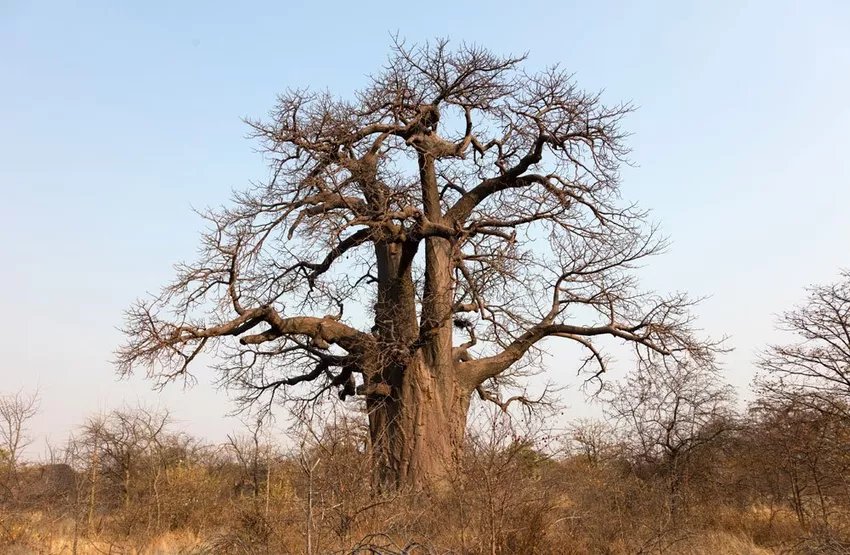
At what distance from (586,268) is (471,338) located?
2.01 m

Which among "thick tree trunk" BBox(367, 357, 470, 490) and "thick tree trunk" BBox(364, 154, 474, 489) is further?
"thick tree trunk" BBox(364, 154, 474, 489)

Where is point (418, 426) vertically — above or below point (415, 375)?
below

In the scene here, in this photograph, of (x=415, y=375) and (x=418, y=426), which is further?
(x=415, y=375)

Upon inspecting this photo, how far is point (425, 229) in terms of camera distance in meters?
9.27

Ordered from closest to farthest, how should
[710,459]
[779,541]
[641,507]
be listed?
[641,507], [779,541], [710,459]

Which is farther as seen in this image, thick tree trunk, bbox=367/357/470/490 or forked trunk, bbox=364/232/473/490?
forked trunk, bbox=364/232/473/490

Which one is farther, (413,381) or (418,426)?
(413,381)

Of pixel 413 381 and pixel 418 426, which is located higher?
pixel 413 381

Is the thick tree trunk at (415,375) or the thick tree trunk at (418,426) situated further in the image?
the thick tree trunk at (415,375)

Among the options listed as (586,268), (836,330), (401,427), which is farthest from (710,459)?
(401,427)

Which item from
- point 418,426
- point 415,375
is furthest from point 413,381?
point 418,426

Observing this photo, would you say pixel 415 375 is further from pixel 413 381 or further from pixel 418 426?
pixel 418 426

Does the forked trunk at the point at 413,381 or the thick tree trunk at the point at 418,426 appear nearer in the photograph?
the thick tree trunk at the point at 418,426

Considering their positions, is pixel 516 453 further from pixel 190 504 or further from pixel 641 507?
pixel 190 504
